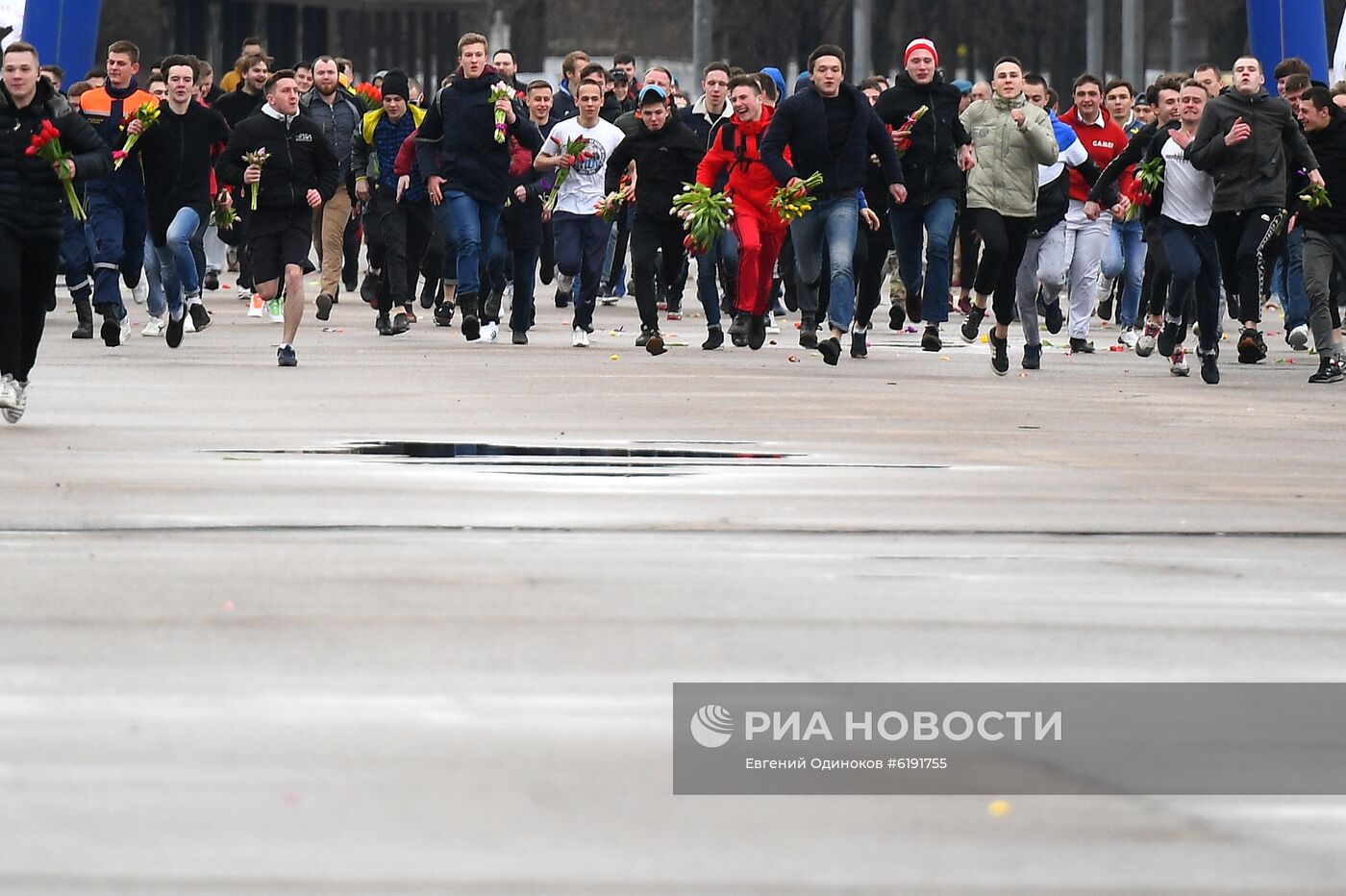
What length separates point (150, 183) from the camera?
743 inches

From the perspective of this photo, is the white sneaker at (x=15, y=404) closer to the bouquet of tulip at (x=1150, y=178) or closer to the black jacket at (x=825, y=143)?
the black jacket at (x=825, y=143)

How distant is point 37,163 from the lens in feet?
42.1

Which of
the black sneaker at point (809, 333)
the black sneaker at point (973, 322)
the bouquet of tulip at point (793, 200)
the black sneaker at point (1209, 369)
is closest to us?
the black sneaker at point (1209, 369)

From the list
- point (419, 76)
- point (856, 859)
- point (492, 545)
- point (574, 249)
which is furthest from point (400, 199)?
point (419, 76)

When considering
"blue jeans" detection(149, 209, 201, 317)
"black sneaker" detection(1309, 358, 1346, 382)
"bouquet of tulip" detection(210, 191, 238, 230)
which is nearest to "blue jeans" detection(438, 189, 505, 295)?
"bouquet of tulip" detection(210, 191, 238, 230)

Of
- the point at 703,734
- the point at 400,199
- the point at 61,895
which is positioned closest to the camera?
the point at 61,895

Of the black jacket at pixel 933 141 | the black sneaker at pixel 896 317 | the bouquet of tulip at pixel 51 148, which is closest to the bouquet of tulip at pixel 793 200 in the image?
the black jacket at pixel 933 141

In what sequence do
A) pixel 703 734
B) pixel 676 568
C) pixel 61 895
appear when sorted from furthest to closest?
pixel 676 568, pixel 703 734, pixel 61 895

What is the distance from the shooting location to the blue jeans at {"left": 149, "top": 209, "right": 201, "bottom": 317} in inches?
737

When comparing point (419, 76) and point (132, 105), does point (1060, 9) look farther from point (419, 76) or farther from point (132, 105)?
point (132, 105)

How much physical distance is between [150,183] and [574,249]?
2.98 metres

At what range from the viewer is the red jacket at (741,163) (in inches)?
719

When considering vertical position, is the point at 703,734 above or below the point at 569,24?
below

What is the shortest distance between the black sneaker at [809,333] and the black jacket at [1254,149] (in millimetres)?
2729
